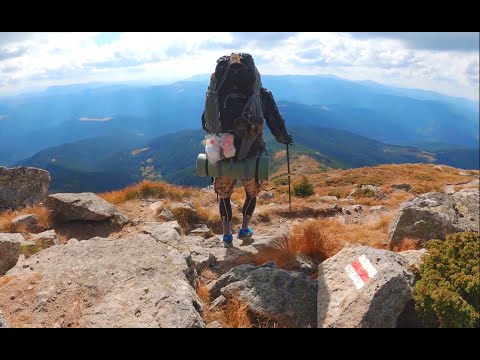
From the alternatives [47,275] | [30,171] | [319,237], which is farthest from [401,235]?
[30,171]

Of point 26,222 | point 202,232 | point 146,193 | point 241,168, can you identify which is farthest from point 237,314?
point 146,193

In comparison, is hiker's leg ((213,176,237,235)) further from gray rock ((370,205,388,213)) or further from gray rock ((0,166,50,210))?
gray rock ((0,166,50,210))

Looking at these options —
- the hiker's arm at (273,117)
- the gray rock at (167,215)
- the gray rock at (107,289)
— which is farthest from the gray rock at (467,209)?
the gray rock at (167,215)

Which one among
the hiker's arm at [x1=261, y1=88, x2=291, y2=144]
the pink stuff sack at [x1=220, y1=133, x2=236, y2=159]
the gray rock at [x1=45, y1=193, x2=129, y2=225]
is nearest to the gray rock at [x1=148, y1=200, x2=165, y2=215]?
the gray rock at [x1=45, y1=193, x2=129, y2=225]

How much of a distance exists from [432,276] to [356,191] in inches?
568

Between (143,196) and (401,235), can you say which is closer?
(401,235)

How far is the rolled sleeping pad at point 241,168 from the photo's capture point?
25.6ft

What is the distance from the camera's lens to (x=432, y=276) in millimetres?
4590

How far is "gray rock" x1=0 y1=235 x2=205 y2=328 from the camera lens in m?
4.48

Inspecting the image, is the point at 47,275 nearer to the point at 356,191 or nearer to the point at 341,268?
the point at 341,268

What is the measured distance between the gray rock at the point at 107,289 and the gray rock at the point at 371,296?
5.84ft

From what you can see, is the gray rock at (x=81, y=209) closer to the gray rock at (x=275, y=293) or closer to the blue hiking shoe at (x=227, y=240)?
the blue hiking shoe at (x=227, y=240)

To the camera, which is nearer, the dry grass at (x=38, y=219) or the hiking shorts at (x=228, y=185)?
the hiking shorts at (x=228, y=185)

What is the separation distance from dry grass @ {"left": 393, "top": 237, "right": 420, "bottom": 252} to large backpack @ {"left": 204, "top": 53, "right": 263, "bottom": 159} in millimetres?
3901
